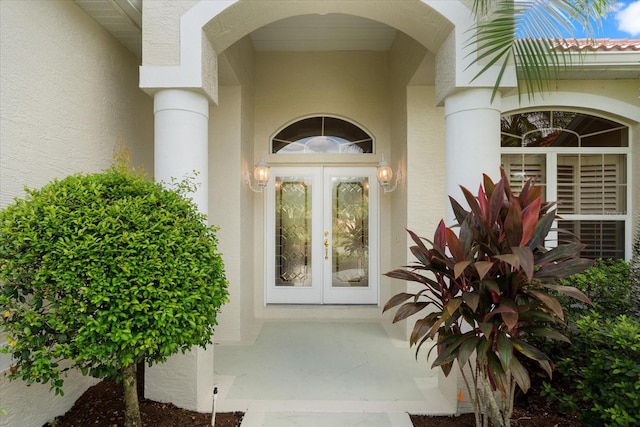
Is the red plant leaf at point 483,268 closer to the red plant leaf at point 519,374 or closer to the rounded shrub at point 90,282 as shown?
the red plant leaf at point 519,374

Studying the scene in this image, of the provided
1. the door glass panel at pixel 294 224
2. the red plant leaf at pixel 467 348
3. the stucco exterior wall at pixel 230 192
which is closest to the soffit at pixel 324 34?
the stucco exterior wall at pixel 230 192

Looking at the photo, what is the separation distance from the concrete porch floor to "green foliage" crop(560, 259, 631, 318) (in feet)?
5.50

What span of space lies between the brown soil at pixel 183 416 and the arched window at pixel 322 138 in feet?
15.6

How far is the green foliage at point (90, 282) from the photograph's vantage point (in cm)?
237

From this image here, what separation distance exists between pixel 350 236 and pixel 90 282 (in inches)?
199

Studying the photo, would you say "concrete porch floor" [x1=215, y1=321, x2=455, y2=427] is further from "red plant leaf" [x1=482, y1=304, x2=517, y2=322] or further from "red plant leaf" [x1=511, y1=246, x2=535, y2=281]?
"red plant leaf" [x1=511, y1=246, x2=535, y2=281]

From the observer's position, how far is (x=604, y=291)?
344cm

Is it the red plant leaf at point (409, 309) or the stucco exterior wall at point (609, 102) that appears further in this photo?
the stucco exterior wall at point (609, 102)

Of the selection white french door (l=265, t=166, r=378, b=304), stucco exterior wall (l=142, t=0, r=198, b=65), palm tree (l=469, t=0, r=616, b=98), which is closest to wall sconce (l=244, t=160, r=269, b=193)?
white french door (l=265, t=166, r=378, b=304)

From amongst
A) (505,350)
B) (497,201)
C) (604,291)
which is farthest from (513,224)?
(604,291)

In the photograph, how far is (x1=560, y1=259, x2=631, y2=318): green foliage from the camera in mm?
3279

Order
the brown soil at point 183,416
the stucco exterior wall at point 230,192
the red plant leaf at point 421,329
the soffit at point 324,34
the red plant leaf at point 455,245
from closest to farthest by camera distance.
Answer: the red plant leaf at point 455,245
the red plant leaf at point 421,329
the brown soil at point 183,416
the stucco exterior wall at point 230,192
the soffit at point 324,34

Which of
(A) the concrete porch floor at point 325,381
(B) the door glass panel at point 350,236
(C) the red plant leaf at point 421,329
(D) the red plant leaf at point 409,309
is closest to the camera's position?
(C) the red plant leaf at point 421,329

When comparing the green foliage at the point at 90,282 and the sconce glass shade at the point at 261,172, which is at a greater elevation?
the sconce glass shade at the point at 261,172
